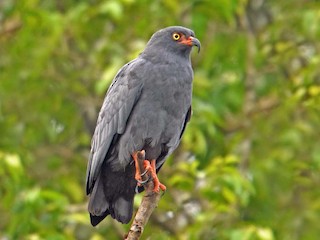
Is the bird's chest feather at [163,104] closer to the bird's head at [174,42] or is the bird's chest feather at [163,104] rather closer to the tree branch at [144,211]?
the bird's head at [174,42]

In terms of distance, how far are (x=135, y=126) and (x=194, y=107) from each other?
7.08ft

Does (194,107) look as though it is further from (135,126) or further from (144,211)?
(144,211)

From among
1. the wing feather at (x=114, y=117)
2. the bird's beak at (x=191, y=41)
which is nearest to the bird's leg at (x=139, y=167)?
the wing feather at (x=114, y=117)

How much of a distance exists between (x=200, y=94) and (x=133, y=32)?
1322 mm

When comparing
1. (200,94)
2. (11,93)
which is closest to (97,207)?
(200,94)

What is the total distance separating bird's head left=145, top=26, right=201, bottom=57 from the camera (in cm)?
716

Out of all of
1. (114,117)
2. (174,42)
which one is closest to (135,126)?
(114,117)

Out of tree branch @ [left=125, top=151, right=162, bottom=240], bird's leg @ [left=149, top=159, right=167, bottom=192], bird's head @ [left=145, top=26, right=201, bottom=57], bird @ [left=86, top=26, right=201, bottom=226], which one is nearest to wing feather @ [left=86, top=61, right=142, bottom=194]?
bird @ [left=86, top=26, right=201, bottom=226]

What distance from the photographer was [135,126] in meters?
6.87

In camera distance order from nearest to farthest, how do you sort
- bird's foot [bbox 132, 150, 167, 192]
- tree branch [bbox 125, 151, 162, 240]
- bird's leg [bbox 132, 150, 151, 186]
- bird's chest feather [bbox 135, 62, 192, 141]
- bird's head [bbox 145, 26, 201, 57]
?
tree branch [bbox 125, 151, 162, 240] → bird's foot [bbox 132, 150, 167, 192] → bird's leg [bbox 132, 150, 151, 186] → bird's chest feather [bbox 135, 62, 192, 141] → bird's head [bbox 145, 26, 201, 57]

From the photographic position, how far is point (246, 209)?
1031 cm

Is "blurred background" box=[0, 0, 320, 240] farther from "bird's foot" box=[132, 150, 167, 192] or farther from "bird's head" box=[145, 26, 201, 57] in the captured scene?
"bird's foot" box=[132, 150, 167, 192]

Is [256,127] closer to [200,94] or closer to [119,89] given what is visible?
[200,94]

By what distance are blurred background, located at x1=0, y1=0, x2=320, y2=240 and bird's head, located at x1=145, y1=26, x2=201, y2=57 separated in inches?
61.2
